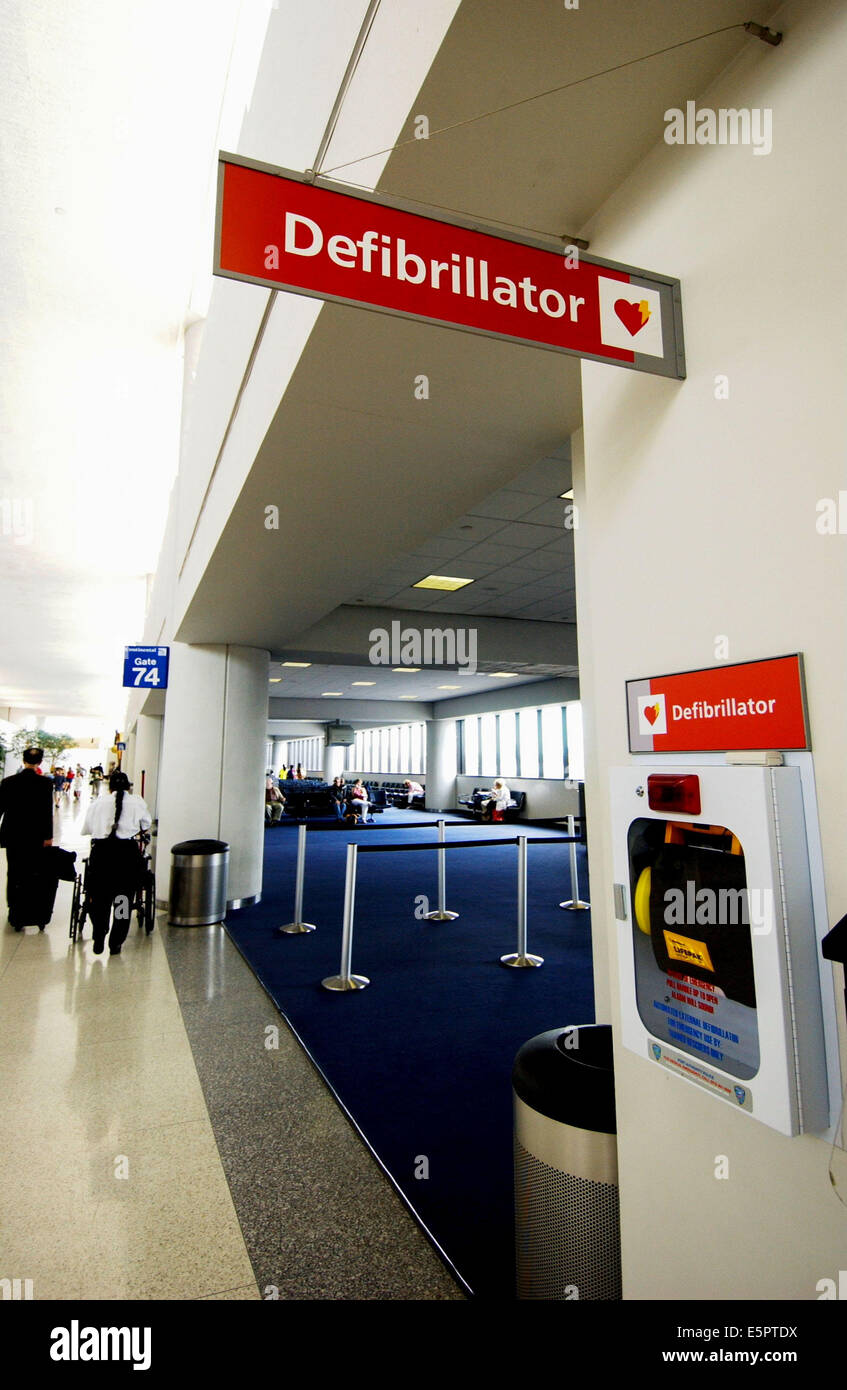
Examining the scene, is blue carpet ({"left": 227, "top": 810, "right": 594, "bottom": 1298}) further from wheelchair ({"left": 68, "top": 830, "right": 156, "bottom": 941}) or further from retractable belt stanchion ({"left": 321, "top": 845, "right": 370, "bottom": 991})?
wheelchair ({"left": 68, "top": 830, "right": 156, "bottom": 941})

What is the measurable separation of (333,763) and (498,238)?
1292 inches

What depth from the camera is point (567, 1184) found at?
178cm

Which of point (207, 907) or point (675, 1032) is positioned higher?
point (675, 1032)

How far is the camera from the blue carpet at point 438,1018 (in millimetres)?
2658

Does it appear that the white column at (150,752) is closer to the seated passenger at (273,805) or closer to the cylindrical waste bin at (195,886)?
the seated passenger at (273,805)

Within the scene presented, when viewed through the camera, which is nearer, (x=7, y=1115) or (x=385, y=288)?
(x=385, y=288)

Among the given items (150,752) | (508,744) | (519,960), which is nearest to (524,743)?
(508,744)

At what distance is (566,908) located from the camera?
325 inches

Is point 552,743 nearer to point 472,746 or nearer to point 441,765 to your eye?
point 472,746

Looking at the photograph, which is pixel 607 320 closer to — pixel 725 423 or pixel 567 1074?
pixel 725 423

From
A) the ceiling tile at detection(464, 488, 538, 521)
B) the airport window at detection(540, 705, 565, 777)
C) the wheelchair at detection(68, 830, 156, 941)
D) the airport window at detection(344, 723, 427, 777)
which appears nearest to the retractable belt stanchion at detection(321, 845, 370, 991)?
the wheelchair at detection(68, 830, 156, 941)

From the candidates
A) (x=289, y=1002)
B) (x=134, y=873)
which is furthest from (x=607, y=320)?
(x=134, y=873)

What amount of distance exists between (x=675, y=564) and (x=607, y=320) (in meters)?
0.60

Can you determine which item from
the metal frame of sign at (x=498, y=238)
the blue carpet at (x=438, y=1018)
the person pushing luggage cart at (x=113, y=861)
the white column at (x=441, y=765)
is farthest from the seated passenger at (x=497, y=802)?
the metal frame of sign at (x=498, y=238)
